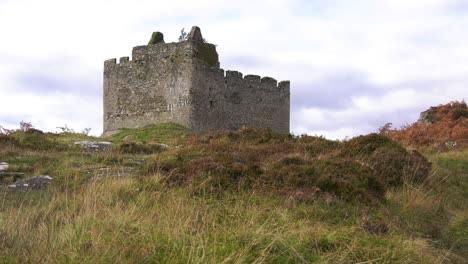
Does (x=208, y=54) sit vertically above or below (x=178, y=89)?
above

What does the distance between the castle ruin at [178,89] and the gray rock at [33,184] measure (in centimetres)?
1603

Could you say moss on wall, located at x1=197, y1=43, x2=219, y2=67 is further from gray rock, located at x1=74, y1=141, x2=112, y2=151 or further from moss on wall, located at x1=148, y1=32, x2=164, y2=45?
gray rock, located at x1=74, y1=141, x2=112, y2=151

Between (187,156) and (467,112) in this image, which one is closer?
(187,156)

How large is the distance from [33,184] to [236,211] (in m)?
4.85

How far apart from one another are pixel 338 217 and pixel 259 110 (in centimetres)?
2310

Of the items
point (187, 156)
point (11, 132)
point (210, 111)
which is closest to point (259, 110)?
point (210, 111)

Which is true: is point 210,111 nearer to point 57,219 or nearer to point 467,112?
point 467,112

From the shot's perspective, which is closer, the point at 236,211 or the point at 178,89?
the point at 236,211

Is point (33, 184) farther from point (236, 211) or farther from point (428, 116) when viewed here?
point (428, 116)

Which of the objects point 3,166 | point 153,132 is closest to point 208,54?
point 153,132

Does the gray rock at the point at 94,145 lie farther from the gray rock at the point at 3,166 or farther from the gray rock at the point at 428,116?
the gray rock at the point at 428,116

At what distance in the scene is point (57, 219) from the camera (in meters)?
7.07

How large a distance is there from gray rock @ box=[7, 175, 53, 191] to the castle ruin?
16.0 m

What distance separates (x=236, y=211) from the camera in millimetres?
7859
